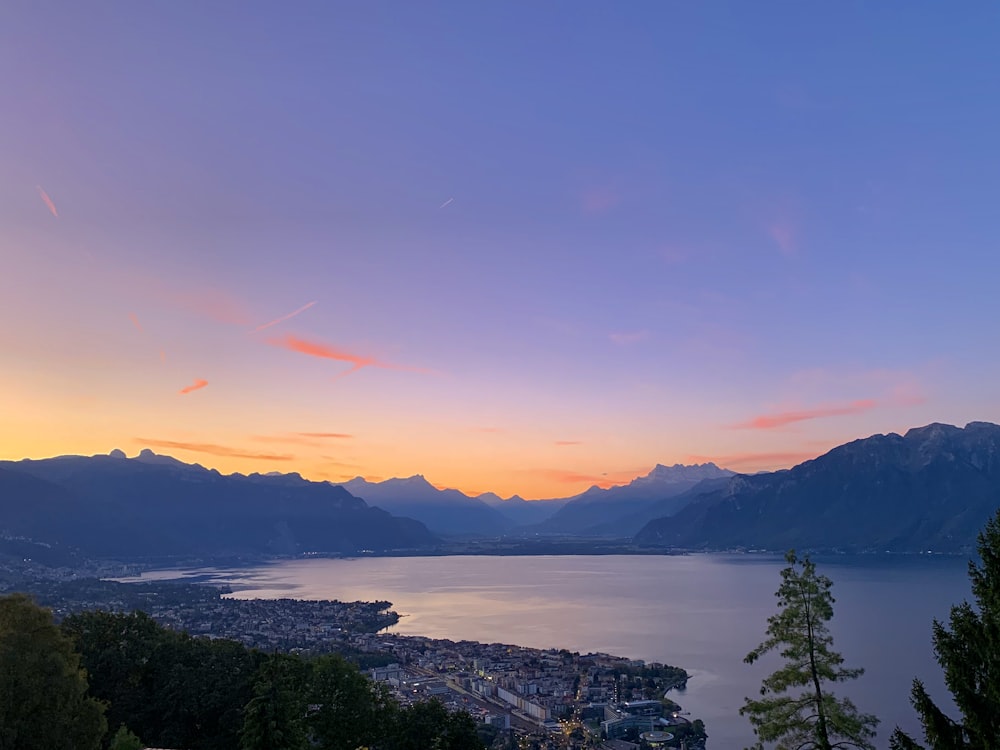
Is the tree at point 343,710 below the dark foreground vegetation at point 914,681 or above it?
below

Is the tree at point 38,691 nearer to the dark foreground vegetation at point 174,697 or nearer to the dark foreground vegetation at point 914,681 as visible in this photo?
the dark foreground vegetation at point 174,697

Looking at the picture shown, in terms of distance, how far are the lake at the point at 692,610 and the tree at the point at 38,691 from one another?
1354 inches

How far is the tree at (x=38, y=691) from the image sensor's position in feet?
53.4

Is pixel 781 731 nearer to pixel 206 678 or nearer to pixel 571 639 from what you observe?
pixel 206 678

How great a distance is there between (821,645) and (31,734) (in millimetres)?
17941

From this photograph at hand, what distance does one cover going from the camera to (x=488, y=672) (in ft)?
188

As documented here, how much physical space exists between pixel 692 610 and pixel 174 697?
294 ft

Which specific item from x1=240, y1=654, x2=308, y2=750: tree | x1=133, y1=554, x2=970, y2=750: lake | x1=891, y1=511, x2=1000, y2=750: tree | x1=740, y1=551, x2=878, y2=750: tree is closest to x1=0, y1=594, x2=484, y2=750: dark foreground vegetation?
x1=240, y1=654, x2=308, y2=750: tree

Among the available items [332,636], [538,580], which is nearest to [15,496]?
[538,580]

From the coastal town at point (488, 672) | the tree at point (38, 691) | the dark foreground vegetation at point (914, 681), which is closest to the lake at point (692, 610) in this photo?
the coastal town at point (488, 672)

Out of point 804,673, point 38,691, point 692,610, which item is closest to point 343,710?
point 38,691

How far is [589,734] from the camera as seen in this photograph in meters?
37.9

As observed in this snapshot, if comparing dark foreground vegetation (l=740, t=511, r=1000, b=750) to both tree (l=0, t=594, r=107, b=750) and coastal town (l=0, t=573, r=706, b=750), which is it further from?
tree (l=0, t=594, r=107, b=750)

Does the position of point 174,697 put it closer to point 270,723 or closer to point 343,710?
point 343,710
